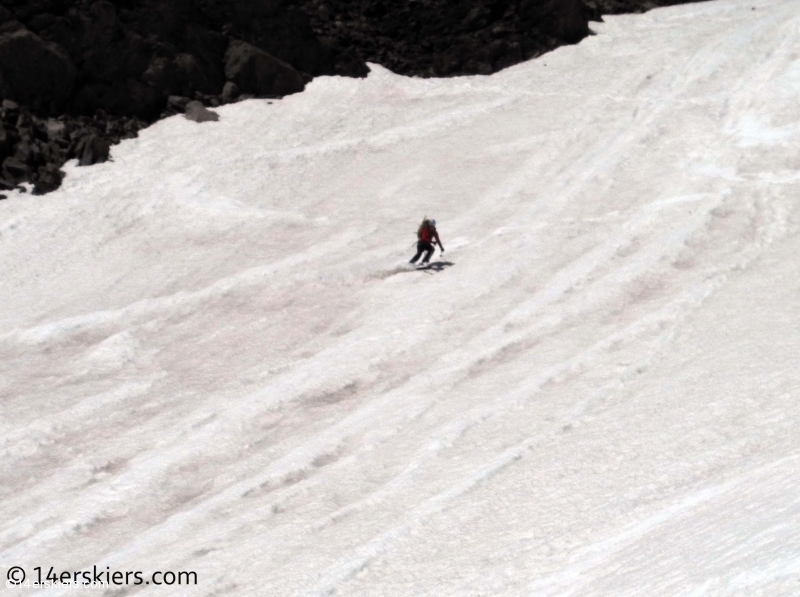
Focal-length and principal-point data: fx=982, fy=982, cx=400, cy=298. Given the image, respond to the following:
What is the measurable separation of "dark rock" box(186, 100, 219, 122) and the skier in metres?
11.7

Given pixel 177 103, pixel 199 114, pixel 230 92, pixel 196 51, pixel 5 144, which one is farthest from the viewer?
pixel 196 51

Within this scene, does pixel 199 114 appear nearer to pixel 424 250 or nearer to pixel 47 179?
pixel 47 179

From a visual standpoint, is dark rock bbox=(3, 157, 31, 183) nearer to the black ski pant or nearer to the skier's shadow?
the black ski pant

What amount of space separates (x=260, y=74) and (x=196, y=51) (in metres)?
2.19

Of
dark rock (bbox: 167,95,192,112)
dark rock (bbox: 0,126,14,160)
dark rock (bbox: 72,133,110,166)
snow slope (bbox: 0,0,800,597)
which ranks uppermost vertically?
dark rock (bbox: 167,95,192,112)

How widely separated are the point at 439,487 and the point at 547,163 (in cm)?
1532

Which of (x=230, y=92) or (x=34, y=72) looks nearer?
(x=34, y=72)

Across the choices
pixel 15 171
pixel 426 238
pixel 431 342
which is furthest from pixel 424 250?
pixel 15 171

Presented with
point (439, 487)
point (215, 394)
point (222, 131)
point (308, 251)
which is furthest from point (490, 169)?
point (439, 487)

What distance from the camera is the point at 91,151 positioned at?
90.6 ft

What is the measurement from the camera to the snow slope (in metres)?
11.4

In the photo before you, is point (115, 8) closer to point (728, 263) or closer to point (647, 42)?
point (647, 42)

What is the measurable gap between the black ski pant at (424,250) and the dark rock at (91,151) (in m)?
11.3

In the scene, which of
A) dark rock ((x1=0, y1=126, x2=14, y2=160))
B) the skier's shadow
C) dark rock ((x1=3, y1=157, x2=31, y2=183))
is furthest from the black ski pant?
dark rock ((x1=0, y1=126, x2=14, y2=160))
